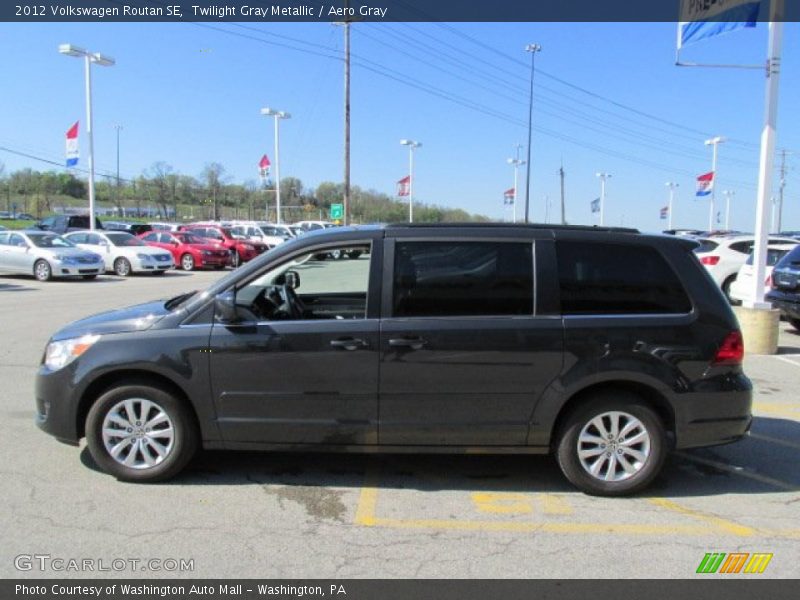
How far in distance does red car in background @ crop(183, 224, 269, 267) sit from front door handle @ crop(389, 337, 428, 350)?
75.8 feet

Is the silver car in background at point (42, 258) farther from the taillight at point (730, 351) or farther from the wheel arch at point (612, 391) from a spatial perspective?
the taillight at point (730, 351)

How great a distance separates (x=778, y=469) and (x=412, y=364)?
299 centimetres

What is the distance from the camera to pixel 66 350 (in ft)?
14.4

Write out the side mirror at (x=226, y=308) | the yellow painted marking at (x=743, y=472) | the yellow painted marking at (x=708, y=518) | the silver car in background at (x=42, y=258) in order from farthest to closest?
the silver car in background at (x=42, y=258)
the yellow painted marking at (x=743, y=472)
the side mirror at (x=226, y=308)
the yellow painted marking at (x=708, y=518)

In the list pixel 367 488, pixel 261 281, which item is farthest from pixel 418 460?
pixel 261 281

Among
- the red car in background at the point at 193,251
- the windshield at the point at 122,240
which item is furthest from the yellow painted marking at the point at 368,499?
the red car in background at the point at 193,251

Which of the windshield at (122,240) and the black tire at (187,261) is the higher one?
the windshield at (122,240)

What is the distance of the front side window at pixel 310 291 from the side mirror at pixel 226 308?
3.4 inches

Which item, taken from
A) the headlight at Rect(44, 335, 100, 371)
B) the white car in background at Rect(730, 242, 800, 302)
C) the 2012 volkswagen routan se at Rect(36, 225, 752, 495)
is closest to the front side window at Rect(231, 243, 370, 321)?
the 2012 volkswagen routan se at Rect(36, 225, 752, 495)

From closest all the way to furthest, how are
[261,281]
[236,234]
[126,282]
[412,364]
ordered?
[412,364], [261,281], [126,282], [236,234]

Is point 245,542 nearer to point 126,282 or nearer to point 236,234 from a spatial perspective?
point 126,282

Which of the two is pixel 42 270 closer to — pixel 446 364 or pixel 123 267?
pixel 123 267

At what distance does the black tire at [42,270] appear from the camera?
1981cm

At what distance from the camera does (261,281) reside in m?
4.60
